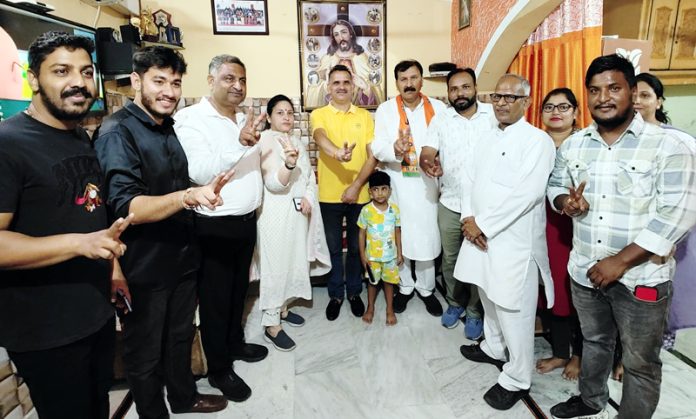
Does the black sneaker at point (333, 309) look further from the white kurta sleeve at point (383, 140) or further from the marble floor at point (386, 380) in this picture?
Answer: the white kurta sleeve at point (383, 140)

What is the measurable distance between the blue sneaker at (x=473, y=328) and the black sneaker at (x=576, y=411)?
721 millimetres

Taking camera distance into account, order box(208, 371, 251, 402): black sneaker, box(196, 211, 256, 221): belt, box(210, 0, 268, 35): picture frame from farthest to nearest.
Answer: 1. box(210, 0, 268, 35): picture frame
2. box(208, 371, 251, 402): black sneaker
3. box(196, 211, 256, 221): belt

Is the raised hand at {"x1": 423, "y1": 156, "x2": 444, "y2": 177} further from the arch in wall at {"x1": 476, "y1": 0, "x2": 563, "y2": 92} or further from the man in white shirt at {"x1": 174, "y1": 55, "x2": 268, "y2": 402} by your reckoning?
the arch in wall at {"x1": 476, "y1": 0, "x2": 563, "y2": 92}

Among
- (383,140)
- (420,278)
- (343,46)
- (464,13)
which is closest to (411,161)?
(383,140)

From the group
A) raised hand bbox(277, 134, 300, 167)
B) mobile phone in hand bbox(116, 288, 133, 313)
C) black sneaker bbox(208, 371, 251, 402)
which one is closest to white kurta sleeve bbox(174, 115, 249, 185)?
raised hand bbox(277, 134, 300, 167)

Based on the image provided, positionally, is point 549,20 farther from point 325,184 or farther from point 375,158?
point 325,184

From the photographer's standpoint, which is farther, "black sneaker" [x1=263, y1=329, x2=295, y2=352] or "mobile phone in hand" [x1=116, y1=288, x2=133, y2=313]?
"black sneaker" [x1=263, y1=329, x2=295, y2=352]

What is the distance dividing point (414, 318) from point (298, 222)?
1125 mm

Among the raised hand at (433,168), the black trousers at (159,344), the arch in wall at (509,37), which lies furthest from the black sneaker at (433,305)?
the arch in wall at (509,37)

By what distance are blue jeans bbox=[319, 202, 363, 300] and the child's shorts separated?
0.17 m

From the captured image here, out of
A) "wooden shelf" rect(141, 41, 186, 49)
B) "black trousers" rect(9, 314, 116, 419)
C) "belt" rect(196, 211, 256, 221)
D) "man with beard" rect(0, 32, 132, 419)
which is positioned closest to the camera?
"man with beard" rect(0, 32, 132, 419)

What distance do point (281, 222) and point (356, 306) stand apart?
3.08ft

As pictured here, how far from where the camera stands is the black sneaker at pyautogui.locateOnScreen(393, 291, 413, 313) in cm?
304

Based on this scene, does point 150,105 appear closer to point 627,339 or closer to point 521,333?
point 521,333
